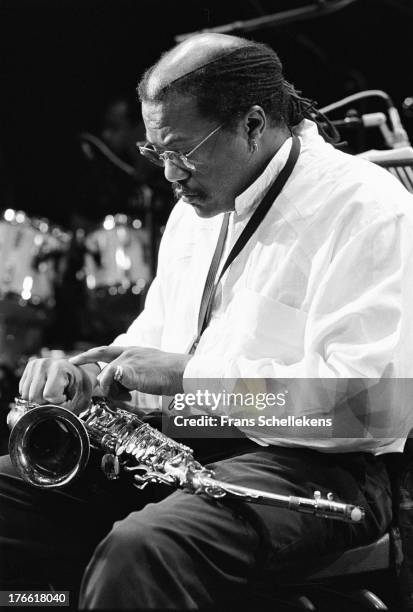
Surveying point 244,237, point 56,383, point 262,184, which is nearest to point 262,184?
point 262,184

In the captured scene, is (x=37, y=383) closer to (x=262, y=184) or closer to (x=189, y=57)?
(x=262, y=184)

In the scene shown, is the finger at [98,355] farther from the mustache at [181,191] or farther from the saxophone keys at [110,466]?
the mustache at [181,191]

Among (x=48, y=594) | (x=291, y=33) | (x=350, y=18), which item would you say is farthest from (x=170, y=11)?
(x=48, y=594)

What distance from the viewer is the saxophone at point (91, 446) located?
189 centimetres

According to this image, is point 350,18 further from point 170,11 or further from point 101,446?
point 101,446

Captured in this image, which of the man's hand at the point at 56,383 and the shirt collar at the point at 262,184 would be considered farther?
the shirt collar at the point at 262,184

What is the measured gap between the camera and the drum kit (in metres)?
5.09

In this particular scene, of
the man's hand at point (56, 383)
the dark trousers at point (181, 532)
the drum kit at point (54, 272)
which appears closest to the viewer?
the dark trousers at point (181, 532)

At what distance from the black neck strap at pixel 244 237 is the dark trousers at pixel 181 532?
1.34ft

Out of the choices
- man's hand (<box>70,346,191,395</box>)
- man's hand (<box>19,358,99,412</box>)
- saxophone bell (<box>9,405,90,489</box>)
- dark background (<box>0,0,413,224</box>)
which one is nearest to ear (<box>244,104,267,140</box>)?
man's hand (<box>70,346,191,395</box>)

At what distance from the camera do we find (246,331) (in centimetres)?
195

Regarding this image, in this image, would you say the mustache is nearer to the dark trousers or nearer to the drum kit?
the dark trousers

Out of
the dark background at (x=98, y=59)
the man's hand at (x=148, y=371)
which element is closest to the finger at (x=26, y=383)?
the man's hand at (x=148, y=371)

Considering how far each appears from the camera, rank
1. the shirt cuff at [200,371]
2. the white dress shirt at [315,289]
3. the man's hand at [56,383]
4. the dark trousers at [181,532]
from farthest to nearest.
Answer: the man's hand at [56,383]
the shirt cuff at [200,371]
the white dress shirt at [315,289]
the dark trousers at [181,532]
